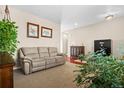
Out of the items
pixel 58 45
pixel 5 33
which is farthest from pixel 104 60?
pixel 58 45

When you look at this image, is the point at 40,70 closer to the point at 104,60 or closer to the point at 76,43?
the point at 104,60

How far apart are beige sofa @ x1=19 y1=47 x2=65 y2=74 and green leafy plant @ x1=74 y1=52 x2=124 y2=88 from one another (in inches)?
109

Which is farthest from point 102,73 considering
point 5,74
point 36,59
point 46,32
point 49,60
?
point 46,32

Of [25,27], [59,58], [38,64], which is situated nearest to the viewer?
[38,64]

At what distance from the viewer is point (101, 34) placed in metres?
6.63

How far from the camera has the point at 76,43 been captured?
8438 mm

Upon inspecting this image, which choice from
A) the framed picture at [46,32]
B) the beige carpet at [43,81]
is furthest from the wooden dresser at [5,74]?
the framed picture at [46,32]

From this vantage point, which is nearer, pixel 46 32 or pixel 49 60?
pixel 49 60

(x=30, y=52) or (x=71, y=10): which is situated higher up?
(x=71, y=10)

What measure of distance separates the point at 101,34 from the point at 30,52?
14.4 feet

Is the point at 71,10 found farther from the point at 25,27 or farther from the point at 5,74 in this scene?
the point at 5,74

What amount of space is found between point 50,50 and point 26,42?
4.19 feet

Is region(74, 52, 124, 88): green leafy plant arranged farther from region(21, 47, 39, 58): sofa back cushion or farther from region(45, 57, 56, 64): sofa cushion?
region(21, 47, 39, 58): sofa back cushion

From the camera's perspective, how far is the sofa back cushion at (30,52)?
166 inches
